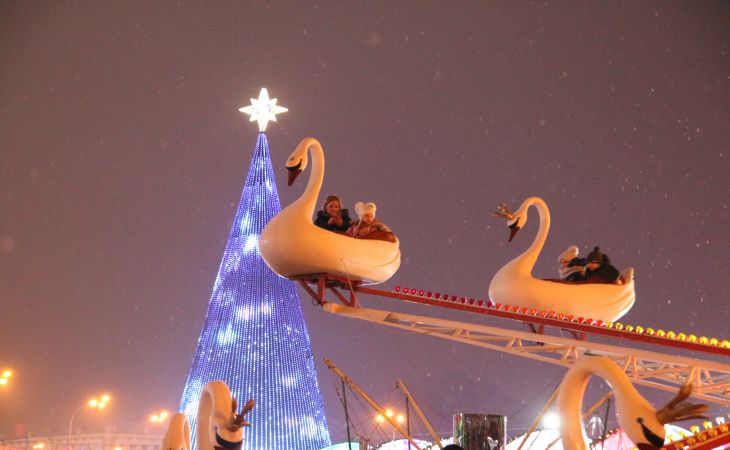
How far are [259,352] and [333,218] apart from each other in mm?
11073

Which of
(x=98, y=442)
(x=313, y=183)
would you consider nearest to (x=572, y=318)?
(x=313, y=183)

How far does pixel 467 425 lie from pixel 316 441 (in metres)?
Result: 13.9

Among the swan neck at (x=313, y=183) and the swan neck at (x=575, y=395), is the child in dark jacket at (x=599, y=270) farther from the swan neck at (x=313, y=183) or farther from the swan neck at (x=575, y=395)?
the swan neck at (x=575, y=395)

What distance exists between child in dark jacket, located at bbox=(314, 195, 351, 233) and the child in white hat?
0.10 metres

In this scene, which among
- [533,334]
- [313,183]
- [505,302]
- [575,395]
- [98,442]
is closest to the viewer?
[575,395]

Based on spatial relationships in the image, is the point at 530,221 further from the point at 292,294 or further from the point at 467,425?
the point at 467,425

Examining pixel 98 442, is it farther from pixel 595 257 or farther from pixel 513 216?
pixel 595 257

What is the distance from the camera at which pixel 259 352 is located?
60.6ft

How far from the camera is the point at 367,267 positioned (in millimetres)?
7602

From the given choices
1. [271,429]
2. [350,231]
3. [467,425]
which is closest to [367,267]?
[350,231]

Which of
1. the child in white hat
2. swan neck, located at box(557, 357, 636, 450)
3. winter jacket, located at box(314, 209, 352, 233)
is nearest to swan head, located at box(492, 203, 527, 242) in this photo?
the child in white hat

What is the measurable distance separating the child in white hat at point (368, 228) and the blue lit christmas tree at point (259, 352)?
10764mm

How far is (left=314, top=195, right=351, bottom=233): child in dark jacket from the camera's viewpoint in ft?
26.5

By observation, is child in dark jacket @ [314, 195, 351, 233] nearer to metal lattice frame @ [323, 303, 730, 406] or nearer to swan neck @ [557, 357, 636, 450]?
metal lattice frame @ [323, 303, 730, 406]
